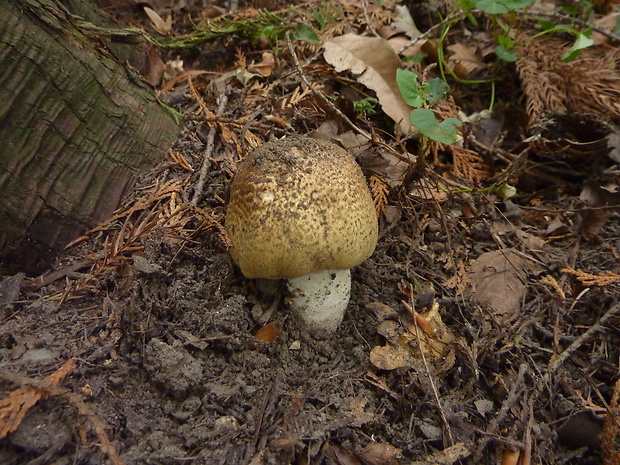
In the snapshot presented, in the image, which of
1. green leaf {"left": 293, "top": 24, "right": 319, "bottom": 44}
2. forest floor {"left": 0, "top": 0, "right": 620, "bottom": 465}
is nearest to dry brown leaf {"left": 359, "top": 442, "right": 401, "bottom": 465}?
forest floor {"left": 0, "top": 0, "right": 620, "bottom": 465}

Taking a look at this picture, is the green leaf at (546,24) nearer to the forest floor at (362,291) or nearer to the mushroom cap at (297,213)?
the forest floor at (362,291)

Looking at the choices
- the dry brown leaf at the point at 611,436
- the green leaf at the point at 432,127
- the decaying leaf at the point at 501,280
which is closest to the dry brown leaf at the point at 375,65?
the green leaf at the point at 432,127

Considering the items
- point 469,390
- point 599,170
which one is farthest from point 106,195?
point 599,170

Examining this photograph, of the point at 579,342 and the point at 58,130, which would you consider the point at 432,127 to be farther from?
the point at 58,130

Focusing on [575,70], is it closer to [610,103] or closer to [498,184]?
[610,103]

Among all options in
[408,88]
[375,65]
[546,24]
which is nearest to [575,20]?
[546,24]
